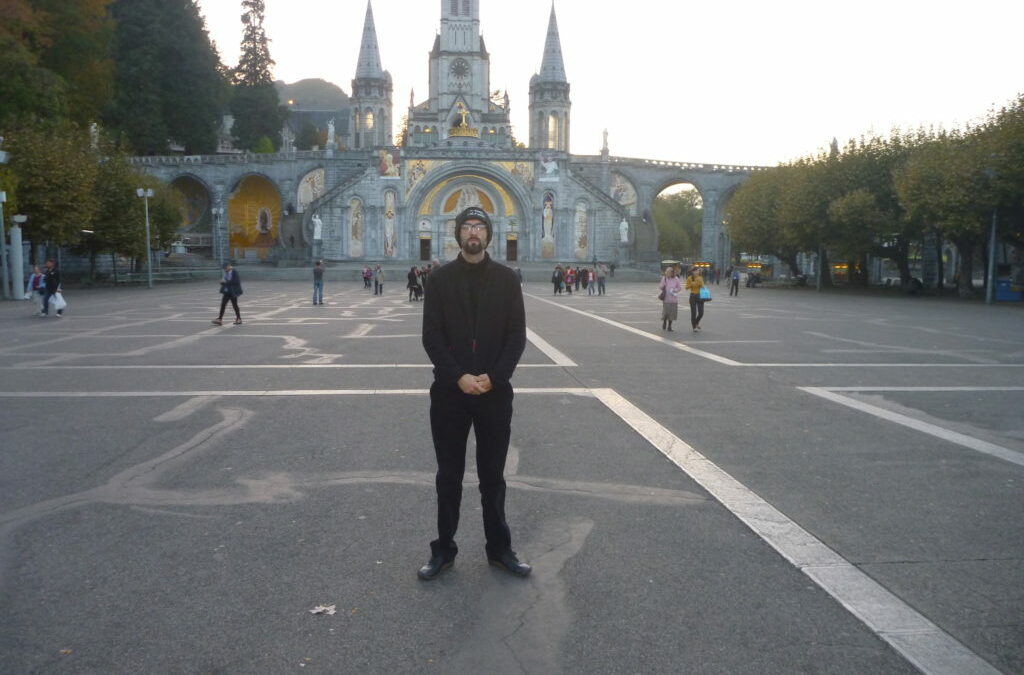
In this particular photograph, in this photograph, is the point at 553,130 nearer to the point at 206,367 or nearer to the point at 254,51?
the point at 254,51

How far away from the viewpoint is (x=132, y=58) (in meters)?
61.0

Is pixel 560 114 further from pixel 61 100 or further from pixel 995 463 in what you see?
pixel 995 463

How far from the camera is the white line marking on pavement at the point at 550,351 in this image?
12.0 m

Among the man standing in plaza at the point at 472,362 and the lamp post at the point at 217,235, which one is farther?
the lamp post at the point at 217,235

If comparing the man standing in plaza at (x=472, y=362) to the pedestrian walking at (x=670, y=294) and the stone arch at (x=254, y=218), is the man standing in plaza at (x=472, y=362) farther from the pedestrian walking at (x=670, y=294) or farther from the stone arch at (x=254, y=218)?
the stone arch at (x=254, y=218)

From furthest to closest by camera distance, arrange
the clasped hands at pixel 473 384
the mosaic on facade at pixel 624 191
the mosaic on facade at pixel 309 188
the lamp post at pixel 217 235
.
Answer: the mosaic on facade at pixel 624 191
the mosaic on facade at pixel 309 188
the lamp post at pixel 217 235
the clasped hands at pixel 473 384

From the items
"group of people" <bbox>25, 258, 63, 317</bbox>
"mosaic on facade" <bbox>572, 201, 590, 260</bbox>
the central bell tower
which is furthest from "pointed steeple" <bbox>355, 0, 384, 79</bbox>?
"group of people" <bbox>25, 258, 63, 317</bbox>

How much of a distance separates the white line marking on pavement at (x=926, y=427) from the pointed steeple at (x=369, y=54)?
266 ft

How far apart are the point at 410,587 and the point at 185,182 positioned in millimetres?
72432

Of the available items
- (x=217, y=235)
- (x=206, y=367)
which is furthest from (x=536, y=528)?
(x=217, y=235)

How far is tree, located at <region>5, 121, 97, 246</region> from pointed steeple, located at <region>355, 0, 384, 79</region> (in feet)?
177

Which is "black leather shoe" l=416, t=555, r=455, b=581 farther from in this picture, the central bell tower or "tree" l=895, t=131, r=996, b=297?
the central bell tower

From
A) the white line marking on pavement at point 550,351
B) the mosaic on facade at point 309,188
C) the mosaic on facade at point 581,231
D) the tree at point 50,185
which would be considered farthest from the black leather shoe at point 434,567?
the mosaic on facade at point 309,188

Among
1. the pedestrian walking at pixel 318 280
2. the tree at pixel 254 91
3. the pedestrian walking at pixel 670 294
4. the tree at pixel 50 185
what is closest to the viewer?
the pedestrian walking at pixel 670 294
